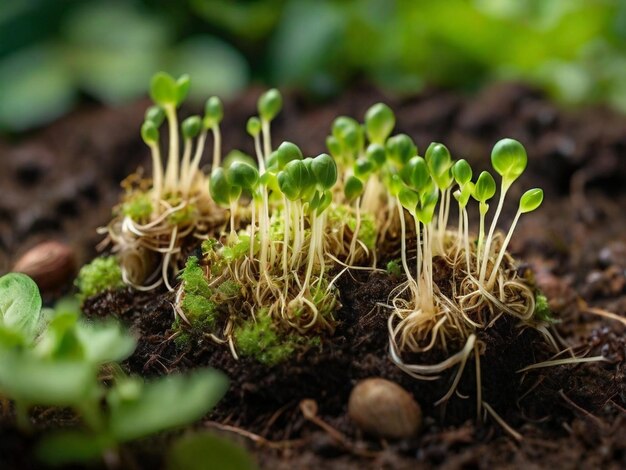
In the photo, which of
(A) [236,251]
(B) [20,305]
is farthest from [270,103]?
(B) [20,305]

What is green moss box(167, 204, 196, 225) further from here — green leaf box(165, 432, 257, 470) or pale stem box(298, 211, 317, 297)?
green leaf box(165, 432, 257, 470)

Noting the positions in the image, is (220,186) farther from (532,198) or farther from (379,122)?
(532,198)

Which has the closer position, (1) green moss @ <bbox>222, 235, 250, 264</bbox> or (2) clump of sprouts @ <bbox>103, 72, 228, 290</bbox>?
(1) green moss @ <bbox>222, 235, 250, 264</bbox>

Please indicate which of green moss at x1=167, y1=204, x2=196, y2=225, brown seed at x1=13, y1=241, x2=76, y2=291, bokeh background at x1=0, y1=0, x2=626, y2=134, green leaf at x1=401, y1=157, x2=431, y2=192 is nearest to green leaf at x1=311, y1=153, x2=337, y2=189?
green leaf at x1=401, y1=157, x2=431, y2=192

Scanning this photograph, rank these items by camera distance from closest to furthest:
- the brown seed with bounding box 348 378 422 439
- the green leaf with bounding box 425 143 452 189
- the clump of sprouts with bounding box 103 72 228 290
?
the brown seed with bounding box 348 378 422 439, the green leaf with bounding box 425 143 452 189, the clump of sprouts with bounding box 103 72 228 290

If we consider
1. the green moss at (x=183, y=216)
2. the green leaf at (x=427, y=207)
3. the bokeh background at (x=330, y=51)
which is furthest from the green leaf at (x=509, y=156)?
the bokeh background at (x=330, y=51)

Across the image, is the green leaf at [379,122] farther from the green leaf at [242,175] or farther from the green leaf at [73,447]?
the green leaf at [73,447]

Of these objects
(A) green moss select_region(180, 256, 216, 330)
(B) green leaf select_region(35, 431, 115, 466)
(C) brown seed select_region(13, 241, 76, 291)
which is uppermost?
(B) green leaf select_region(35, 431, 115, 466)

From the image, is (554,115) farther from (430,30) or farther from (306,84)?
(306,84)
